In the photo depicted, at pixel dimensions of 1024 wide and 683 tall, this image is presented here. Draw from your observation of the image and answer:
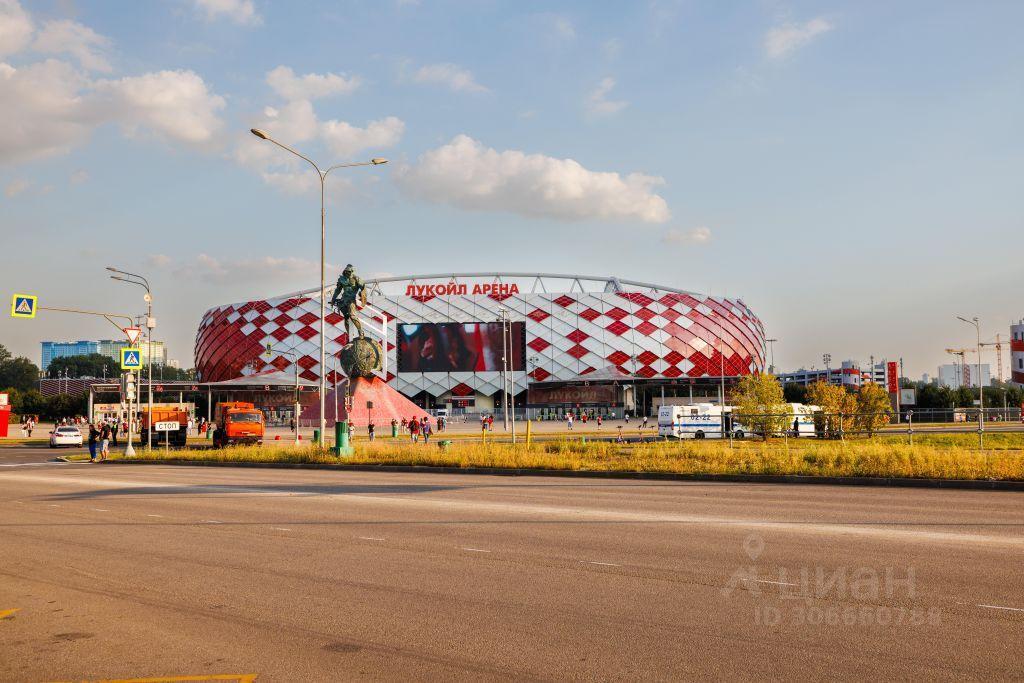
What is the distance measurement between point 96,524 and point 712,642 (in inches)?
408

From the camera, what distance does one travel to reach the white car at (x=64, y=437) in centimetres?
4881

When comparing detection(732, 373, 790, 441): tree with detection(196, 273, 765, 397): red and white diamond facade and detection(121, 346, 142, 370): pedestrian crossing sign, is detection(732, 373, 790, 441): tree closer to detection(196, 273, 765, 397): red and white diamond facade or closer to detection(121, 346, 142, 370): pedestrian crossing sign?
detection(121, 346, 142, 370): pedestrian crossing sign

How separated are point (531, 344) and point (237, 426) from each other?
73006mm

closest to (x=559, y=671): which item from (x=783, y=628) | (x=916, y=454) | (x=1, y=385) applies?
(x=783, y=628)

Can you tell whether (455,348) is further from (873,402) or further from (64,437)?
(873,402)

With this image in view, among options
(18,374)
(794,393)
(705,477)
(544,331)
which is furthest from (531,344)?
(18,374)

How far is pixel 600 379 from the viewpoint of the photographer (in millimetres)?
104188

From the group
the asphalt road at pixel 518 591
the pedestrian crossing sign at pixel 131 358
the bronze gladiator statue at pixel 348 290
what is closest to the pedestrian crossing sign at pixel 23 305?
the pedestrian crossing sign at pixel 131 358

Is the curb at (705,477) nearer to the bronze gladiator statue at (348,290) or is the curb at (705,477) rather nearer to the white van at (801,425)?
the white van at (801,425)

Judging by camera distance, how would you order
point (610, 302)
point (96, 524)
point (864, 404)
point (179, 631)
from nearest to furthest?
point (179, 631) → point (96, 524) → point (864, 404) → point (610, 302)

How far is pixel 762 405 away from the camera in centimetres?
4094

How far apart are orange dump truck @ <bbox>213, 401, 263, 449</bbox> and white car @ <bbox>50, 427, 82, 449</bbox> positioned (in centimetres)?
1495

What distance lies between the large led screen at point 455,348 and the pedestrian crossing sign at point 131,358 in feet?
252

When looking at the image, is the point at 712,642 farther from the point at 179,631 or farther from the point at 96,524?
the point at 96,524
